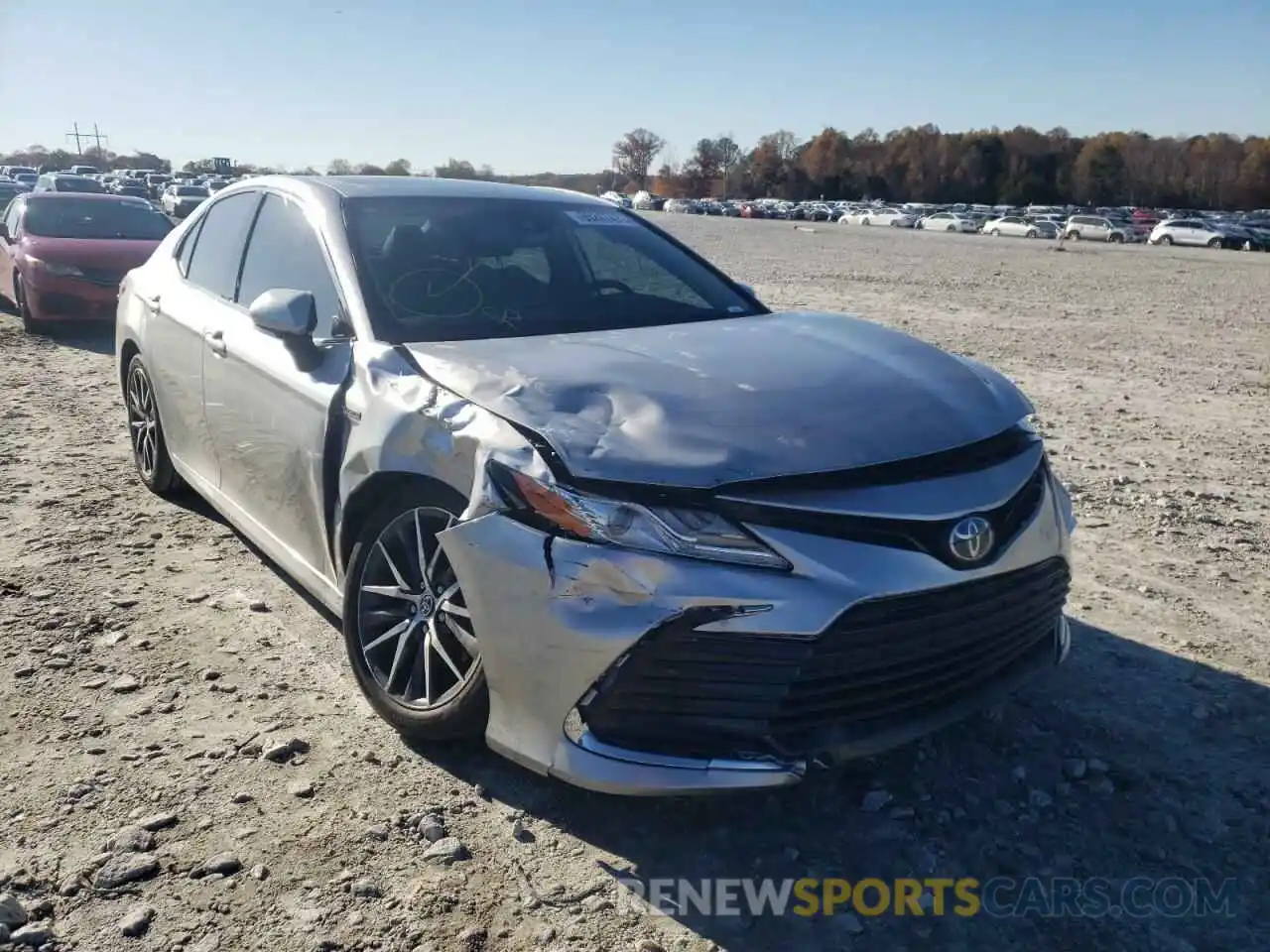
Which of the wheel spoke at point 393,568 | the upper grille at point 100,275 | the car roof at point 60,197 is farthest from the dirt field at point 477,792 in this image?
the car roof at point 60,197

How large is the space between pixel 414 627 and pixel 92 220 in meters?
10.9

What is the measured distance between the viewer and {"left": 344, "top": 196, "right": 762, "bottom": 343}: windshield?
12.1 ft

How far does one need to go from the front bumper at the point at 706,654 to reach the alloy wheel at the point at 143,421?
346 cm

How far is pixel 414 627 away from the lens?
315cm

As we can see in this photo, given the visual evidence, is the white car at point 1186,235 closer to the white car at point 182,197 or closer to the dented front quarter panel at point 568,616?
the white car at point 182,197

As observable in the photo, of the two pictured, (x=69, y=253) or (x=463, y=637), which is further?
(x=69, y=253)

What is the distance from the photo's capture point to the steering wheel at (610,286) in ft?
13.6

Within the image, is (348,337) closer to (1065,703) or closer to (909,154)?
(1065,703)

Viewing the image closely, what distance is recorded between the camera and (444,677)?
3.09 m

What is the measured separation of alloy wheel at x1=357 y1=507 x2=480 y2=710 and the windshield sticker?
188cm

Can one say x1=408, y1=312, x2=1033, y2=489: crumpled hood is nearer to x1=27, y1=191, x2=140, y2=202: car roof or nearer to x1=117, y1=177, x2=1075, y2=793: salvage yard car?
x1=117, y1=177, x2=1075, y2=793: salvage yard car

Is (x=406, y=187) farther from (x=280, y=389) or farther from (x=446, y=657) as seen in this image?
(x=446, y=657)

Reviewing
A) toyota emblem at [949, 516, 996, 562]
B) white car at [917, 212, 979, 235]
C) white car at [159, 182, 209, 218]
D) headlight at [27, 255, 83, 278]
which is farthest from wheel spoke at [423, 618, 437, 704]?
white car at [917, 212, 979, 235]

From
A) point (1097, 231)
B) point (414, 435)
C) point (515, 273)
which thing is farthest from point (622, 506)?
point (1097, 231)
